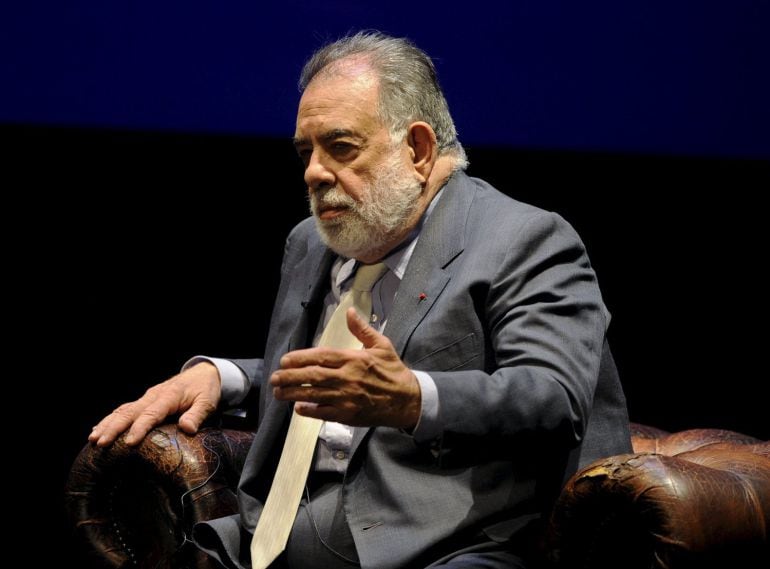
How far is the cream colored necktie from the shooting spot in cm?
218

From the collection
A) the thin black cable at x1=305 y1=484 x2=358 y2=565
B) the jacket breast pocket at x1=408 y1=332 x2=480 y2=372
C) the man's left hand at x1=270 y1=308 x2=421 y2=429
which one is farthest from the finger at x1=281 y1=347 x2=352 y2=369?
the thin black cable at x1=305 y1=484 x2=358 y2=565

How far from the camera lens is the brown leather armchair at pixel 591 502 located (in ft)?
5.56

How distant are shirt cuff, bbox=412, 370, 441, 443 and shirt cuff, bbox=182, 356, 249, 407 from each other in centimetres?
95

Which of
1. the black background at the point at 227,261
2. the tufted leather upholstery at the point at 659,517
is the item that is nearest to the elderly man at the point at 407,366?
the tufted leather upholstery at the point at 659,517

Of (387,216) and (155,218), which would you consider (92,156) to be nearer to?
(155,218)

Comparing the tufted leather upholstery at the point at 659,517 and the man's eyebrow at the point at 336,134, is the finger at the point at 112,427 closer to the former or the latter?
the man's eyebrow at the point at 336,134

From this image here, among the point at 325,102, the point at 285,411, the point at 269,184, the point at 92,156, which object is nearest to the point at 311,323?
the point at 285,411

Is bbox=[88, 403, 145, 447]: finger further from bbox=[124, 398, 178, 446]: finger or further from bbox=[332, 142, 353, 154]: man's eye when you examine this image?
bbox=[332, 142, 353, 154]: man's eye

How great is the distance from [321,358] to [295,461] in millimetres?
622

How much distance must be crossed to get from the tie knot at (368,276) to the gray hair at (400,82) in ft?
0.93

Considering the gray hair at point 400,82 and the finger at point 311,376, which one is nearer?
the finger at point 311,376

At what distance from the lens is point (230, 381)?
2.62m

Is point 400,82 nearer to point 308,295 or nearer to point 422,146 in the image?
point 422,146

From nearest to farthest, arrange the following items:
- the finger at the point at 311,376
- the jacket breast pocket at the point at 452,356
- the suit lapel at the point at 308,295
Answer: the finger at the point at 311,376
the jacket breast pocket at the point at 452,356
the suit lapel at the point at 308,295
